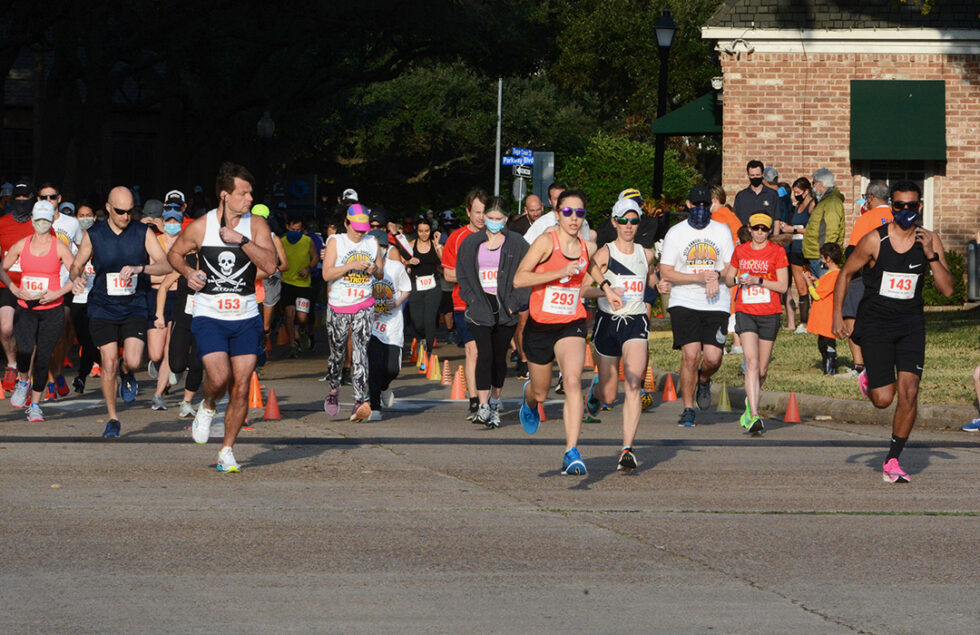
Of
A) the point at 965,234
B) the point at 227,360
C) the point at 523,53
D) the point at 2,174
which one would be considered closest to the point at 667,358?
the point at 227,360

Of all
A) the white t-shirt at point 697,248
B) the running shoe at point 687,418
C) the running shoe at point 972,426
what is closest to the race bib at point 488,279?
the white t-shirt at point 697,248

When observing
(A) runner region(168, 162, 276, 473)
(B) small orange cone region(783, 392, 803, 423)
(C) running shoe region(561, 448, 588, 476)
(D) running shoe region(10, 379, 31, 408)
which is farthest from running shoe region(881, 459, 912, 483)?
(D) running shoe region(10, 379, 31, 408)

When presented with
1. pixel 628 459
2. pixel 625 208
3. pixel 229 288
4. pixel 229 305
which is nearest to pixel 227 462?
pixel 229 305

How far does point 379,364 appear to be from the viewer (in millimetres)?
14484

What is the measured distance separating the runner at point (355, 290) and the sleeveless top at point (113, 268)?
1653mm

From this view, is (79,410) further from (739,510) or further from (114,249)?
(739,510)

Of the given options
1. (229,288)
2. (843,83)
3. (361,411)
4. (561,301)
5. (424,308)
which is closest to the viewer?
(229,288)

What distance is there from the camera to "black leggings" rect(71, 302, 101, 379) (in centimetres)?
1630

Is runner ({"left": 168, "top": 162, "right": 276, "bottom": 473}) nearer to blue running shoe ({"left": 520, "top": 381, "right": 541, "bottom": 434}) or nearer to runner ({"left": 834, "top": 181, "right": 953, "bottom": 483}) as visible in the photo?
blue running shoe ({"left": 520, "top": 381, "right": 541, "bottom": 434})

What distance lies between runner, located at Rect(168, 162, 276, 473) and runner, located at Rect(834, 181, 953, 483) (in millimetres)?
3878

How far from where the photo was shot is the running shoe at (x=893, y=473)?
1065cm

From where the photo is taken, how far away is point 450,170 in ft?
230

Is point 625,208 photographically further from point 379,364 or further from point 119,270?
point 119,270

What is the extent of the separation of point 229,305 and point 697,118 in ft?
Answer: 70.1
